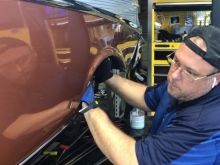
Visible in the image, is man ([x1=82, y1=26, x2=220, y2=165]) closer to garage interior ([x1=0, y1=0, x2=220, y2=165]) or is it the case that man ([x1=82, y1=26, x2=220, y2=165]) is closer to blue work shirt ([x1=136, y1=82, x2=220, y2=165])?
blue work shirt ([x1=136, y1=82, x2=220, y2=165])

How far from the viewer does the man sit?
149cm

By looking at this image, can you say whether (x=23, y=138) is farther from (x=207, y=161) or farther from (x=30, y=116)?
(x=207, y=161)

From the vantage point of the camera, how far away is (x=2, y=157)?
1125 millimetres

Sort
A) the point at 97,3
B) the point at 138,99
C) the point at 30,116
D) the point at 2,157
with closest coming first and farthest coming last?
the point at 2,157 < the point at 30,116 < the point at 97,3 < the point at 138,99

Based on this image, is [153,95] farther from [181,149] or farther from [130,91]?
[181,149]

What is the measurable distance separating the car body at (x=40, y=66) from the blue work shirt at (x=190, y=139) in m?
0.33

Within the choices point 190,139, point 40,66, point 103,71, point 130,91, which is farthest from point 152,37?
point 40,66

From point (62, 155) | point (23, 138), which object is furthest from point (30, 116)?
point (62, 155)

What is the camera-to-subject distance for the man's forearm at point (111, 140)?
5.10 feet

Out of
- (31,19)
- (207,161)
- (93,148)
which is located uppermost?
(31,19)

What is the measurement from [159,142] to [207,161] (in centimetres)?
19

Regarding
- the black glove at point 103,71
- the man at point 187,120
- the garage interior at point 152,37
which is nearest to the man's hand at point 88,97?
the man at point 187,120

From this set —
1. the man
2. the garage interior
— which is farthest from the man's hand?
the garage interior

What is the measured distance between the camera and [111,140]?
5.19 ft
